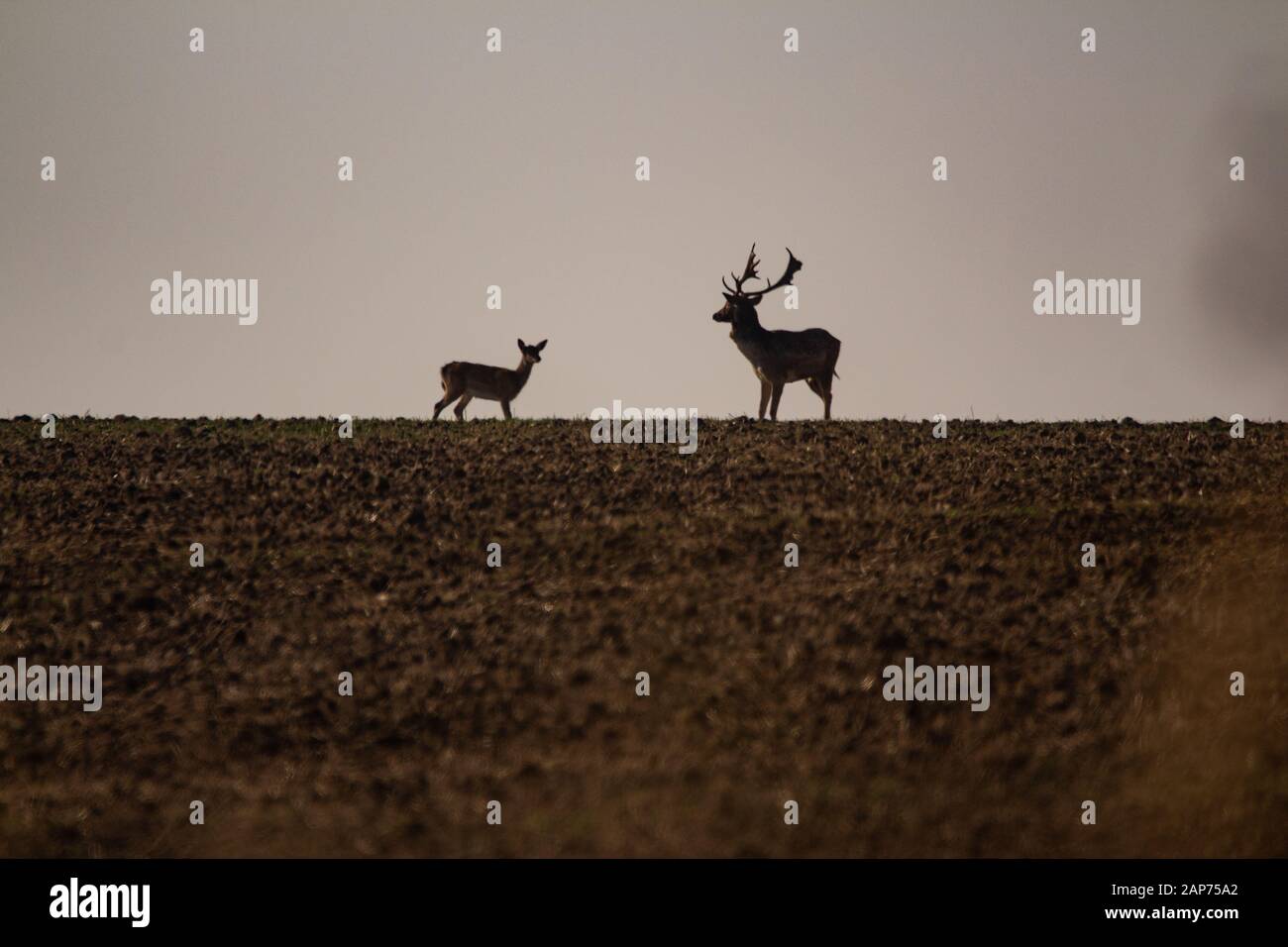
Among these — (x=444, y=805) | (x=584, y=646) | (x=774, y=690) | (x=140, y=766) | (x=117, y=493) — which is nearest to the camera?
(x=444, y=805)

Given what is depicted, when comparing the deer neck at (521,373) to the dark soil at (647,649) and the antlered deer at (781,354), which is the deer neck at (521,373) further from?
the dark soil at (647,649)

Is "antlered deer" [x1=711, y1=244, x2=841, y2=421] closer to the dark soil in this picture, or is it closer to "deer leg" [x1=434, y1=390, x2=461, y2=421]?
"deer leg" [x1=434, y1=390, x2=461, y2=421]

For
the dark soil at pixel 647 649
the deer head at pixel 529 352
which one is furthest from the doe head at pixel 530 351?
the dark soil at pixel 647 649

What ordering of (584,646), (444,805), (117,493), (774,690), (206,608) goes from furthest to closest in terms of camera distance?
(117,493)
(206,608)
(584,646)
(774,690)
(444,805)

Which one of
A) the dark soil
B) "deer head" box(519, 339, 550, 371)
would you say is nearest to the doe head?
"deer head" box(519, 339, 550, 371)

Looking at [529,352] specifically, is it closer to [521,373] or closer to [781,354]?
[521,373]

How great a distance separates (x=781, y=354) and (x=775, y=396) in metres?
1.41

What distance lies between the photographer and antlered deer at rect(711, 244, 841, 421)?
1346 inches

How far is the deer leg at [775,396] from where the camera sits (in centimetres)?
3334

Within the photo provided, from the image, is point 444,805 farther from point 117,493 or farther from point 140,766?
point 117,493

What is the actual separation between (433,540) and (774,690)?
20.2ft

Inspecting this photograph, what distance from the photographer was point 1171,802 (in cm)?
1214

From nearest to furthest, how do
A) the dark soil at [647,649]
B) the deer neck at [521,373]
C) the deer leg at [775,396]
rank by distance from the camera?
the dark soil at [647,649] < the deer leg at [775,396] < the deer neck at [521,373]
